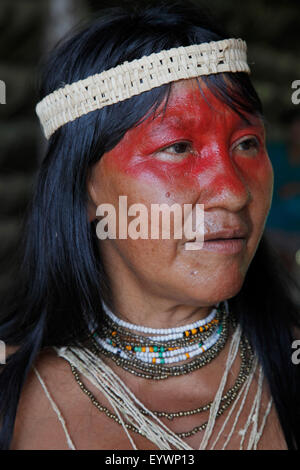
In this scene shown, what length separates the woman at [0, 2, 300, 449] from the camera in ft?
5.07

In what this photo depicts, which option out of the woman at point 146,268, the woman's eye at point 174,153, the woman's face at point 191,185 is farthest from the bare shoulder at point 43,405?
the woman's eye at point 174,153

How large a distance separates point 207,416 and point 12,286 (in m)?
0.77

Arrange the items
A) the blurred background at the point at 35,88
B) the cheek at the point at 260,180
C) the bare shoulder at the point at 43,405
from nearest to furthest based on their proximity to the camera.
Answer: the bare shoulder at the point at 43,405 < the cheek at the point at 260,180 < the blurred background at the point at 35,88

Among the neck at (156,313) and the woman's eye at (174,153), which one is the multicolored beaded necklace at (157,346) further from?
the woman's eye at (174,153)

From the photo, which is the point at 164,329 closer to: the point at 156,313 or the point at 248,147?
the point at 156,313

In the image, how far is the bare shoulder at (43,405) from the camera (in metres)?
1.49

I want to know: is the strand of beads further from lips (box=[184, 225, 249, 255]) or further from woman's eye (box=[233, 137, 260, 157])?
woman's eye (box=[233, 137, 260, 157])

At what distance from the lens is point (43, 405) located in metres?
1.56

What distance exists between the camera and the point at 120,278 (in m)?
1.76

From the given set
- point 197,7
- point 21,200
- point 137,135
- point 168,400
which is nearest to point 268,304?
point 168,400

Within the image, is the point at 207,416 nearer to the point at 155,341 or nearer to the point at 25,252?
the point at 155,341

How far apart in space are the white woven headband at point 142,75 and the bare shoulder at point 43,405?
69 centimetres

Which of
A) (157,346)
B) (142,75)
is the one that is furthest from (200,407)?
(142,75)

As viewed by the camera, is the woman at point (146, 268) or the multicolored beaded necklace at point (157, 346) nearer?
the woman at point (146, 268)
